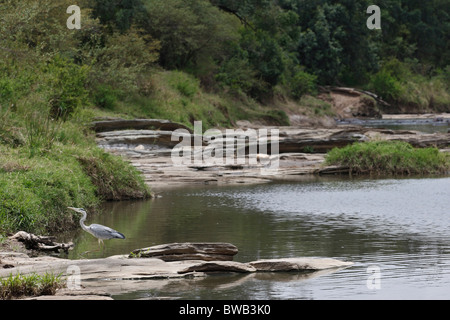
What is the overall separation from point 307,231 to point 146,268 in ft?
14.4

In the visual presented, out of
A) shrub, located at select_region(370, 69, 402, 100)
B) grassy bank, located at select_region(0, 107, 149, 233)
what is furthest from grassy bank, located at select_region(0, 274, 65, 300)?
shrub, located at select_region(370, 69, 402, 100)

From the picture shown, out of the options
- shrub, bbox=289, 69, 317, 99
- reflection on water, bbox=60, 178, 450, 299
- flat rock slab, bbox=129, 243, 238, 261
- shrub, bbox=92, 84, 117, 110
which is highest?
shrub, bbox=289, 69, 317, 99

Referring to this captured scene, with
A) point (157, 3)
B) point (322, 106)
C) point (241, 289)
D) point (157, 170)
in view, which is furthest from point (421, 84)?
point (241, 289)

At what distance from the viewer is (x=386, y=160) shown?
2309 centimetres

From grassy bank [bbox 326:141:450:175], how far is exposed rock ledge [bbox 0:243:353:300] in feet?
46.5

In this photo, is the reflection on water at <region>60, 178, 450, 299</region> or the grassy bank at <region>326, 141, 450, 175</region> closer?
the reflection on water at <region>60, 178, 450, 299</region>

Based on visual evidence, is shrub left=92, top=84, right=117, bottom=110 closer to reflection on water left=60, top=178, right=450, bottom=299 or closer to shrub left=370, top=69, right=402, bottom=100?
reflection on water left=60, top=178, right=450, bottom=299

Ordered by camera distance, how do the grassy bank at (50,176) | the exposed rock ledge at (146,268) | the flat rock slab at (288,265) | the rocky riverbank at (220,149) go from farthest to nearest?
1. the rocky riverbank at (220,149)
2. the grassy bank at (50,176)
3. the flat rock slab at (288,265)
4. the exposed rock ledge at (146,268)

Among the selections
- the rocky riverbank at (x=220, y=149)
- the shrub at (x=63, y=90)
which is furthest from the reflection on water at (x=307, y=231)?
the shrub at (x=63, y=90)

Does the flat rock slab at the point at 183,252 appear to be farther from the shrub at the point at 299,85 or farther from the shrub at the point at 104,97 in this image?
the shrub at the point at 299,85

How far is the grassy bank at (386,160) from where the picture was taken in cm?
2308

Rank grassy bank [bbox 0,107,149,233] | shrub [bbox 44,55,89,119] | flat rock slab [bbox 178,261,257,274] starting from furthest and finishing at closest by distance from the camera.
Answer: shrub [bbox 44,55,89,119]
grassy bank [bbox 0,107,149,233]
flat rock slab [bbox 178,261,257,274]

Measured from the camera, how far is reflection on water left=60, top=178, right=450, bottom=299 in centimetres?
790

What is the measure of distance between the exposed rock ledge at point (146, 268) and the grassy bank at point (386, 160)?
46.5 ft
